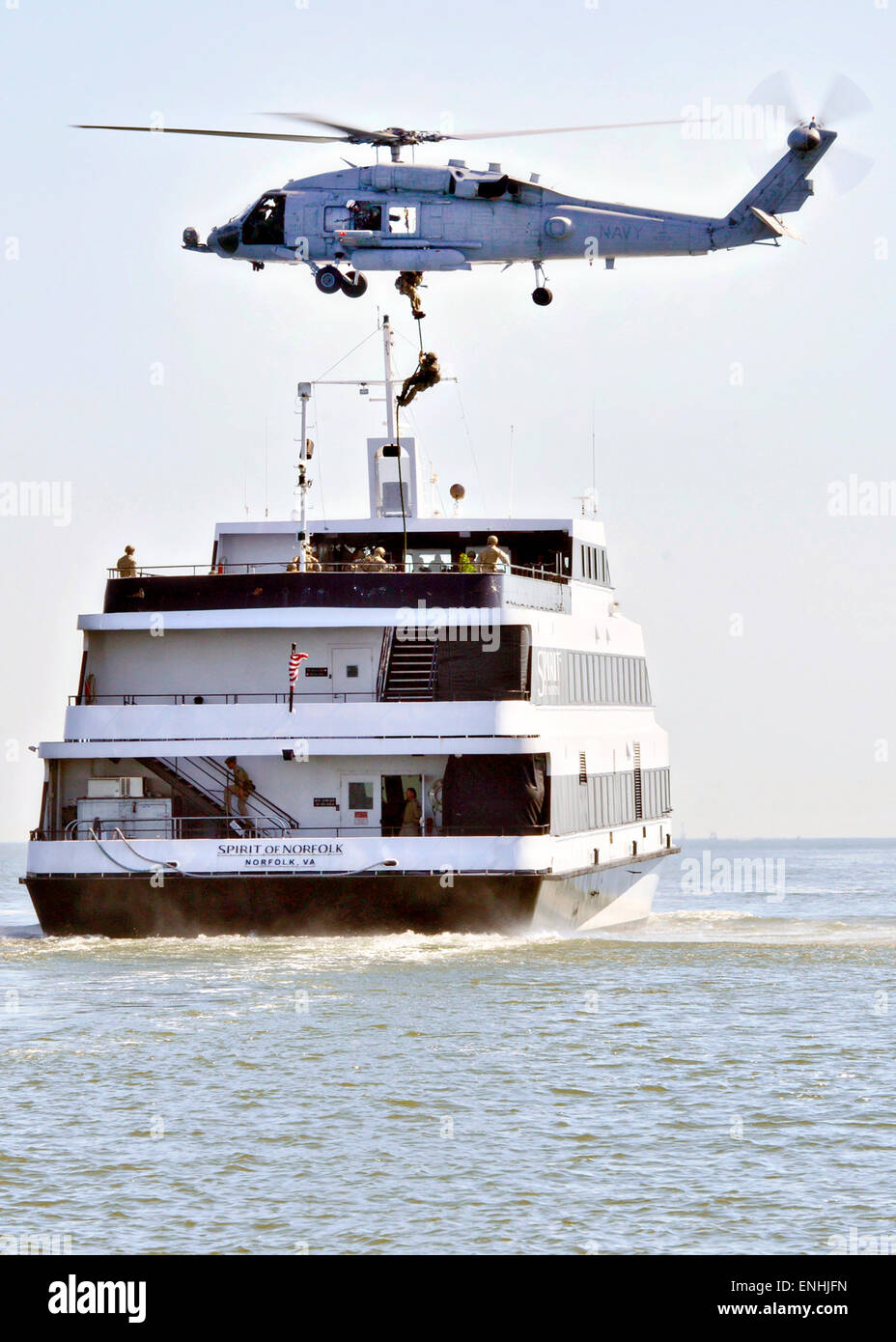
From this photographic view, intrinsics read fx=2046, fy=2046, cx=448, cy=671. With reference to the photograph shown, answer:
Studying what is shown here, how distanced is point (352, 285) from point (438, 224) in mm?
2109

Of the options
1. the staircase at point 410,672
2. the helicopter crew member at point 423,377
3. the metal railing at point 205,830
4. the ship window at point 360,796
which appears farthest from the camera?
the helicopter crew member at point 423,377

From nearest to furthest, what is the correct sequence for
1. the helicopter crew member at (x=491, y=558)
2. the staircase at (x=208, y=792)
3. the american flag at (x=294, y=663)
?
the american flag at (x=294, y=663) < the staircase at (x=208, y=792) < the helicopter crew member at (x=491, y=558)

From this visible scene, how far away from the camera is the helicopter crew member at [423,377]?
1565 inches

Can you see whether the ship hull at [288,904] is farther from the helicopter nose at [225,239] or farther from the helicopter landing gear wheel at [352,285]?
the helicopter nose at [225,239]

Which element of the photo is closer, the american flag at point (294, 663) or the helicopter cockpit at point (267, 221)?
the american flag at point (294, 663)

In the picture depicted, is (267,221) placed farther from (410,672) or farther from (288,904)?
(288,904)

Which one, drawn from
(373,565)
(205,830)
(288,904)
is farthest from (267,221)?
(288,904)

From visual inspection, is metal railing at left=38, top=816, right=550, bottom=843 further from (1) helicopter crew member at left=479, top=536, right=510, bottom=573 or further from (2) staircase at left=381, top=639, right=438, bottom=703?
(1) helicopter crew member at left=479, top=536, right=510, bottom=573

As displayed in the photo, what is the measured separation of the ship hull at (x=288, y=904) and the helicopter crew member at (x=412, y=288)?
14.7 meters

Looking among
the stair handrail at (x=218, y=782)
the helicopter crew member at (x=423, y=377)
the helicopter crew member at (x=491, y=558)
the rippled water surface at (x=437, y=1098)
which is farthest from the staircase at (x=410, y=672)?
the helicopter crew member at (x=423, y=377)

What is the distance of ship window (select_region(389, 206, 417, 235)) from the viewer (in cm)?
3978

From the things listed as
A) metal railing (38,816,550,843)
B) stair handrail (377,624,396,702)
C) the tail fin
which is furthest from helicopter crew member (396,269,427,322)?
metal railing (38,816,550,843)
